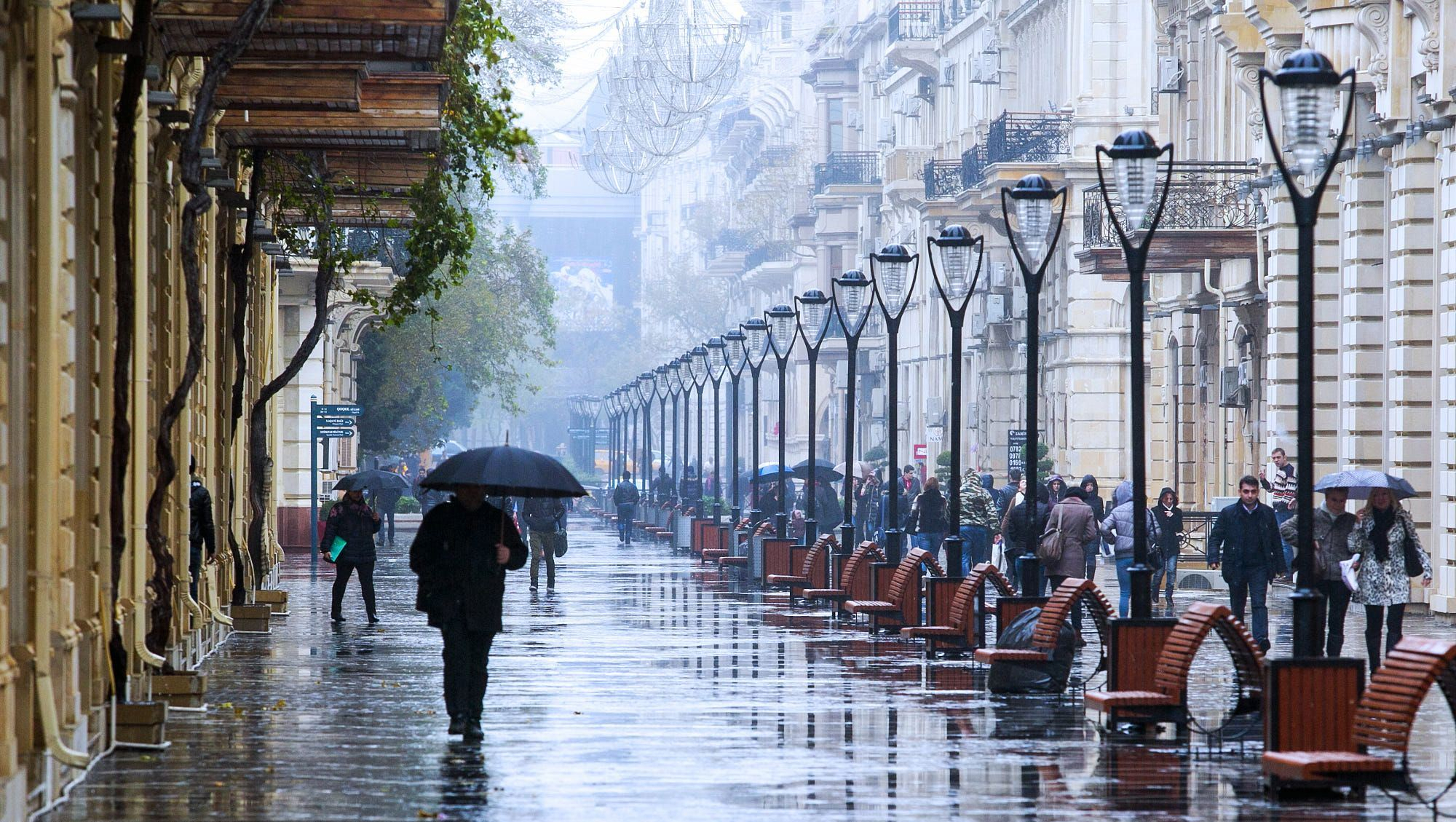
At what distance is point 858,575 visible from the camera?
25297 mm

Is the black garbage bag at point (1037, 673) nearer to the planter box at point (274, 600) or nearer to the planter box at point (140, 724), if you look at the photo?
the planter box at point (140, 724)

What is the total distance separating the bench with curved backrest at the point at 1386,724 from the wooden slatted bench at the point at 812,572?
1666 centimetres

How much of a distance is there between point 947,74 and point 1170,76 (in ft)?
73.0

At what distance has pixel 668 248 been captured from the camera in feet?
516

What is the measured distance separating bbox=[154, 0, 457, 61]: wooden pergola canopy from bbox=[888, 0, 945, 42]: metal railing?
4998 centimetres

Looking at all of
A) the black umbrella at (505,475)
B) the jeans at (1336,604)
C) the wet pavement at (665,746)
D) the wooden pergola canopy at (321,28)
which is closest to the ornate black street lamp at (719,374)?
the wet pavement at (665,746)

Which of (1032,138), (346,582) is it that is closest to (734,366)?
(1032,138)

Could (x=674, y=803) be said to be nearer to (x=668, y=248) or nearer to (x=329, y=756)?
(x=329, y=756)

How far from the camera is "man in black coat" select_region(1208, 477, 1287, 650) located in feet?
69.1

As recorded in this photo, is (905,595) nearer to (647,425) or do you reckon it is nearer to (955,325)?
(955,325)

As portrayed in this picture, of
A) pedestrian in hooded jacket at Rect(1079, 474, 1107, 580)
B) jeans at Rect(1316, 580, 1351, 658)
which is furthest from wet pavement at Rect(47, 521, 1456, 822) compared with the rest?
pedestrian in hooded jacket at Rect(1079, 474, 1107, 580)

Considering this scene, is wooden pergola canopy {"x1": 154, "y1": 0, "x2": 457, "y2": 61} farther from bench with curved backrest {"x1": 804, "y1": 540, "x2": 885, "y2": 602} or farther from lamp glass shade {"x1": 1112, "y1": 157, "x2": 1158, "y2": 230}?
bench with curved backrest {"x1": 804, "y1": 540, "x2": 885, "y2": 602}

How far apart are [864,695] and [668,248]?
141214 mm

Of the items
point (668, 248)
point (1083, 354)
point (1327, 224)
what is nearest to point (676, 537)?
point (1083, 354)
